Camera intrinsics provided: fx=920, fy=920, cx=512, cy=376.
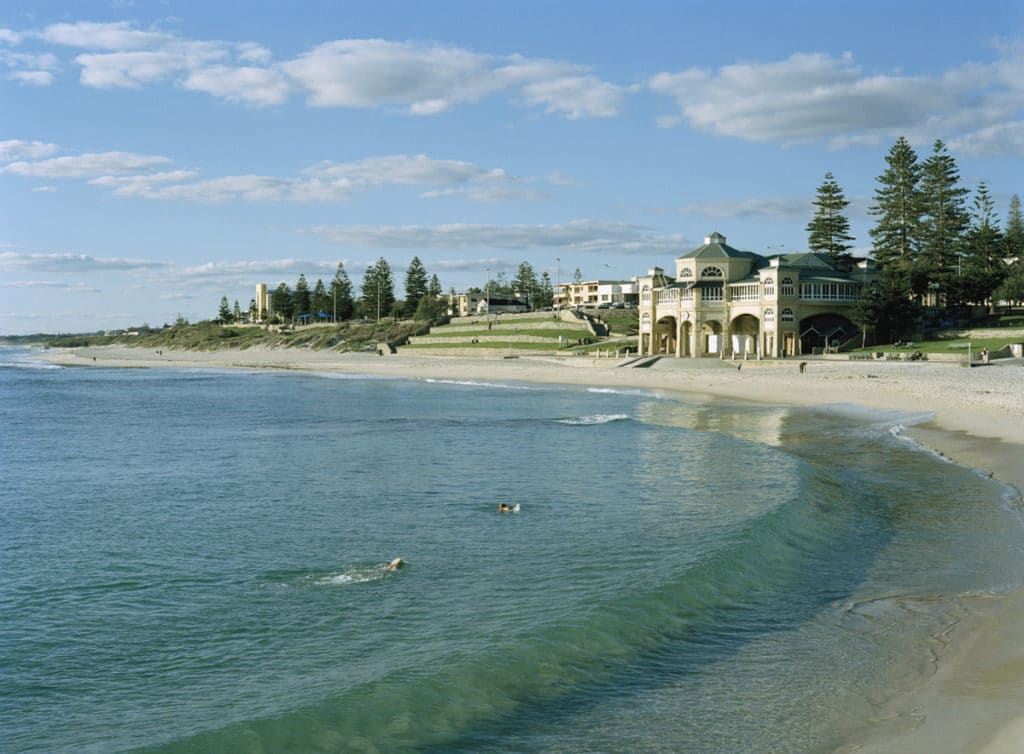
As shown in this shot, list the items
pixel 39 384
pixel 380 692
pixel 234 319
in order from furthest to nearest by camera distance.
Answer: pixel 234 319
pixel 39 384
pixel 380 692

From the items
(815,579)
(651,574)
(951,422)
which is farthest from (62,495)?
(951,422)

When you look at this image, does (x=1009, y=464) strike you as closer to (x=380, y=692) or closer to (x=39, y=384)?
(x=380, y=692)

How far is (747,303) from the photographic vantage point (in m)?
66.8

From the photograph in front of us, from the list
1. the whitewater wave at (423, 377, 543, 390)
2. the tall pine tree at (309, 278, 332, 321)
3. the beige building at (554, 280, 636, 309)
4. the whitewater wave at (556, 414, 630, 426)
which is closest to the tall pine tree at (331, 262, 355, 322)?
the tall pine tree at (309, 278, 332, 321)

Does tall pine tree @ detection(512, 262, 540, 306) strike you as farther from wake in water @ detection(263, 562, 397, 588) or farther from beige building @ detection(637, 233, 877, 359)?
wake in water @ detection(263, 562, 397, 588)

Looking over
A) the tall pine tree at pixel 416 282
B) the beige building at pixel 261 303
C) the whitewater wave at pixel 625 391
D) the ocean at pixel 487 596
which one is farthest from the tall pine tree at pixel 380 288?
the ocean at pixel 487 596

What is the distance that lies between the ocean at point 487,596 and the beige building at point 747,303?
3998 centimetres

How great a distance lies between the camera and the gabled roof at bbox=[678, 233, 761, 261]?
70.3 metres

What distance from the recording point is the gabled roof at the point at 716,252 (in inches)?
2768

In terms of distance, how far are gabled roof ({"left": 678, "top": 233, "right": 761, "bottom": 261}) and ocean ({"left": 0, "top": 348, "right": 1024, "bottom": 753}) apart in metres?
46.3

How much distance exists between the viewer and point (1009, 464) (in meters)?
21.0

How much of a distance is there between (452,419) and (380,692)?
27.9 metres

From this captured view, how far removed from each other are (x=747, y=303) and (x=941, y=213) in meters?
20.4

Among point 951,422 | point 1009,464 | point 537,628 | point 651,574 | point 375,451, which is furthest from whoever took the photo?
point 951,422
